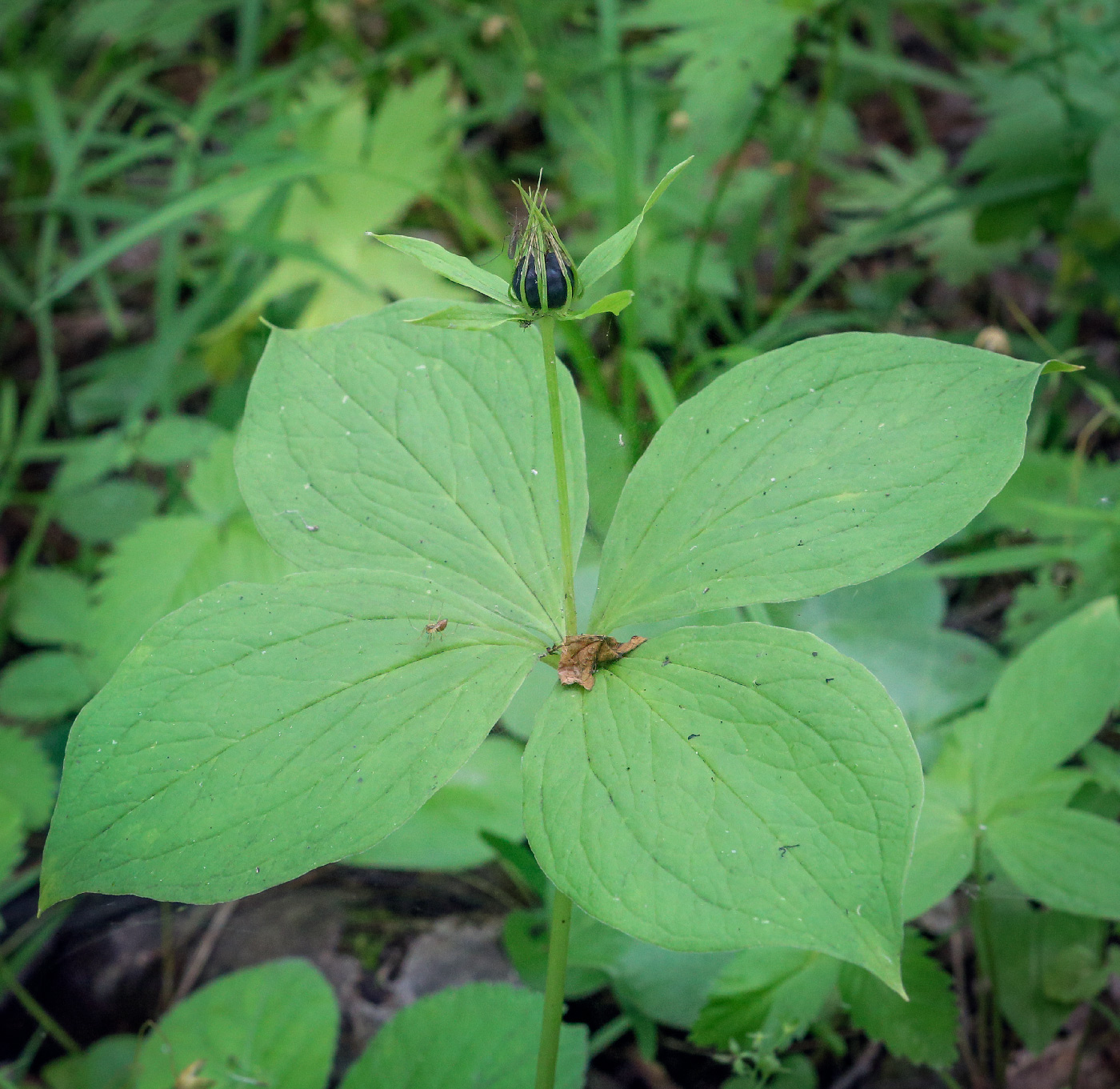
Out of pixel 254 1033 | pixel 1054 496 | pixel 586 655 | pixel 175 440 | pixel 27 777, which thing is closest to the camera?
pixel 586 655

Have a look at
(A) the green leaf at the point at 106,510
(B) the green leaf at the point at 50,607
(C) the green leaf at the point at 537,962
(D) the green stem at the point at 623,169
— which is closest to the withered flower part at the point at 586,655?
(C) the green leaf at the point at 537,962

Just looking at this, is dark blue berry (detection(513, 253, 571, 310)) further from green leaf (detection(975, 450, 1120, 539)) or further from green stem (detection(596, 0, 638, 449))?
green leaf (detection(975, 450, 1120, 539))

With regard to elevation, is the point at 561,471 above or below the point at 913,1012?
above

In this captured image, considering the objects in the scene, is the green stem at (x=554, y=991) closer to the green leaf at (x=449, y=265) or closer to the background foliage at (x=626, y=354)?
the background foliage at (x=626, y=354)

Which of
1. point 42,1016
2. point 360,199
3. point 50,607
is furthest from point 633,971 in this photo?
point 360,199

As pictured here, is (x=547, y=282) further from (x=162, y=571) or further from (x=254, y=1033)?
(x=162, y=571)

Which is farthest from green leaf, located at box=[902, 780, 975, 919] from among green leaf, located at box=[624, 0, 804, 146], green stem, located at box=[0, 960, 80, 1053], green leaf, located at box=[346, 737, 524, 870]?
green leaf, located at box=[624, 0, 804, 146]
